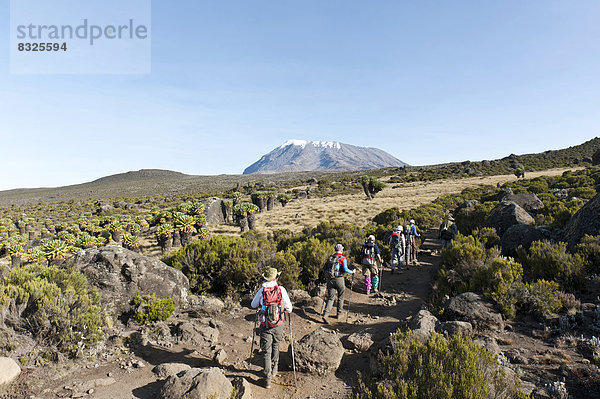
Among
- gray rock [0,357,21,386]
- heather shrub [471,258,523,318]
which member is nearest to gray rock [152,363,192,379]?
gray rock [0,357,21,386]

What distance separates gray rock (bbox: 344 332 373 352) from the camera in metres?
6.17

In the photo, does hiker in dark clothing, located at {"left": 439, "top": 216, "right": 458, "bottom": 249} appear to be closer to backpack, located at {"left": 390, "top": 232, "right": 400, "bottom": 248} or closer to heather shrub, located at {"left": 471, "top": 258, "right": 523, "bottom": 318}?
backpack, located at {"left": 390, "top": 232, "right": 400, "bottom": 248}

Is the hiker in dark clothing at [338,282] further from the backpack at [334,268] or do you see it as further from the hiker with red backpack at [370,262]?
the hiker with red backpack at [370,262]

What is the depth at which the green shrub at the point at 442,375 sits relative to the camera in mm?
3468

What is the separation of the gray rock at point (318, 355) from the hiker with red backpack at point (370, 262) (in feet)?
13.7

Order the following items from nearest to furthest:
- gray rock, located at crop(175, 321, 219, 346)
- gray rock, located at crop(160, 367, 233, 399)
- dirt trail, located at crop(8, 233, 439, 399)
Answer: gray rock, located at crop(160, 367, 233, 399), dirt trail, located at crop(8, 233, 439, 399), gray rock, located at crop(175, 321, 219, 346)

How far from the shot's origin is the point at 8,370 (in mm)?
4328

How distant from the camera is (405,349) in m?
4.38

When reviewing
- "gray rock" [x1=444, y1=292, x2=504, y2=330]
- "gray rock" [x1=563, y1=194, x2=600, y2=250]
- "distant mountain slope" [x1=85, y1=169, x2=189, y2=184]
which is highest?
"distant mountain slope" [x1=85, y1=169, x2=189, y2=184]

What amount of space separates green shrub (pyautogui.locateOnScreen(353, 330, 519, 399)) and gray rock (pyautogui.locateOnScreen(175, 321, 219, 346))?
3852 millimetres

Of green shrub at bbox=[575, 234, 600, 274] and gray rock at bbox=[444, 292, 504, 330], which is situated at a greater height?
green shrub at bbox=[575, 234, 600, 274]

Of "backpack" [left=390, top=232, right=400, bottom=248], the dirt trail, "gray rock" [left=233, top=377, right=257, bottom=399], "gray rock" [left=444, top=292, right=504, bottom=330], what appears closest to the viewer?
"gray rock" [left=233, top=377, right=257, bottom=399]

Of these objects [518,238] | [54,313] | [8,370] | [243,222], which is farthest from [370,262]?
[243,222]

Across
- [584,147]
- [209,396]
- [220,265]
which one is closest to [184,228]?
[220,265]
